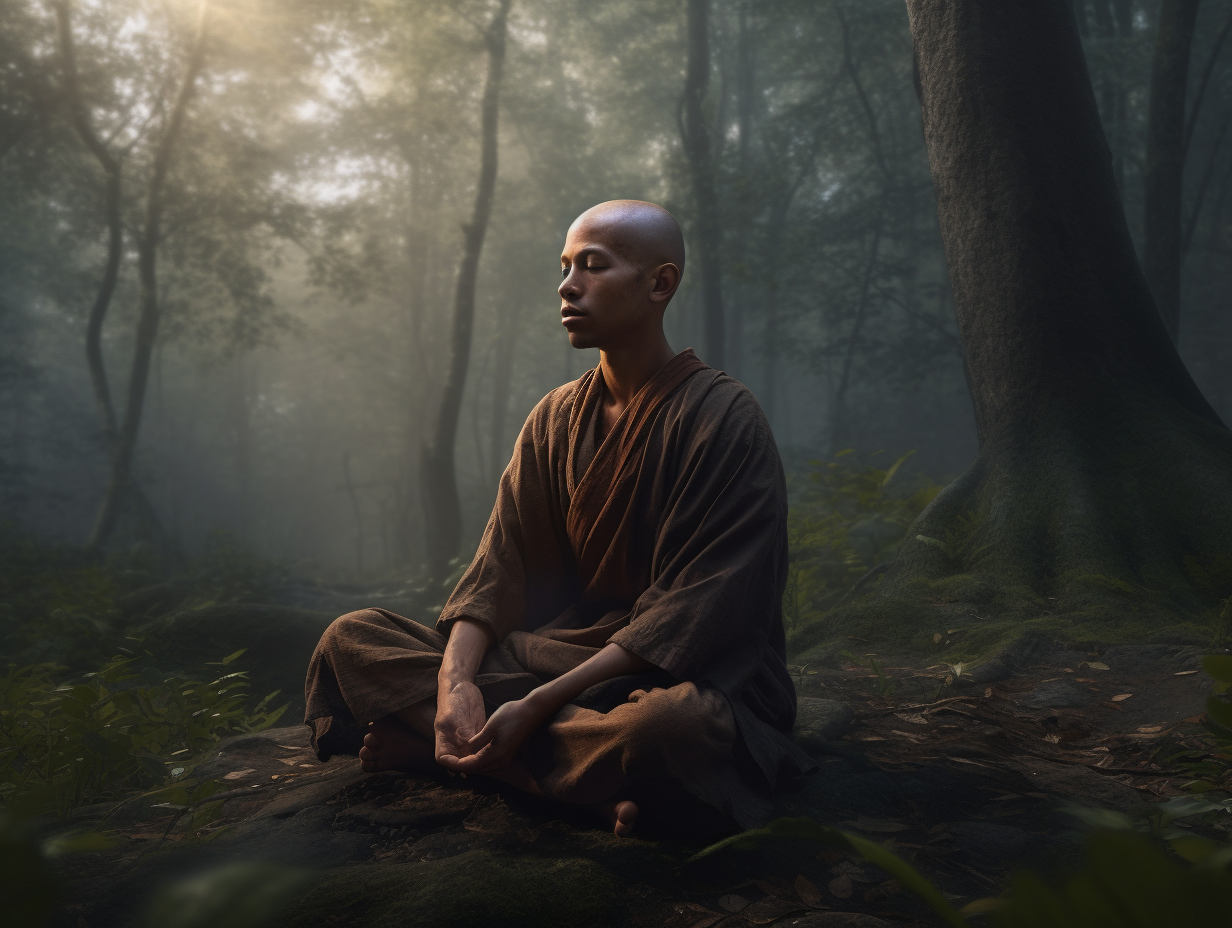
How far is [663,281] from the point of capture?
9.09ft

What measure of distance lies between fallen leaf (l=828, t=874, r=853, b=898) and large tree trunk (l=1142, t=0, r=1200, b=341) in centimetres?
843

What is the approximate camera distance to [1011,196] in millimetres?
4578

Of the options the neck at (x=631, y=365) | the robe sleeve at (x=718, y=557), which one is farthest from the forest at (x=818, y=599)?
the neck at (x=631, y=365)

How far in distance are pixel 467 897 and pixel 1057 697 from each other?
2520mm

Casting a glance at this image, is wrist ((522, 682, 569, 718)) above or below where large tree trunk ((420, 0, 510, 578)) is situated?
below

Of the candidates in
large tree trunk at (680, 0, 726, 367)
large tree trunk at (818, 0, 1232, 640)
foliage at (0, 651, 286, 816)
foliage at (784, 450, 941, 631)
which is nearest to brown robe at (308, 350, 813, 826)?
foliage at (0, 651, 286, 816)

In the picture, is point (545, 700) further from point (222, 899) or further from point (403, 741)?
point (222, 899)

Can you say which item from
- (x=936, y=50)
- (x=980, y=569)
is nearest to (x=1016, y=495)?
(x=980, y=569)

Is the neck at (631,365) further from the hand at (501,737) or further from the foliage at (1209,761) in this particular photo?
the foliage at (1209,761)

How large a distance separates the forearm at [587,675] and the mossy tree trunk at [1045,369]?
2437 millimetres

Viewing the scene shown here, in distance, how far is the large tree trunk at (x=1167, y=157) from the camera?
27.7ft

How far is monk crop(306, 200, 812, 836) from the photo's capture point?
2148 millimetres

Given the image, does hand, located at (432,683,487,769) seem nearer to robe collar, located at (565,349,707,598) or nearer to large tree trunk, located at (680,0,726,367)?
robe collar, located at (565,349,707,598)

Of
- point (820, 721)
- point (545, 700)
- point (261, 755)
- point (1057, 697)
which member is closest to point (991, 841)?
point (820, 721)
